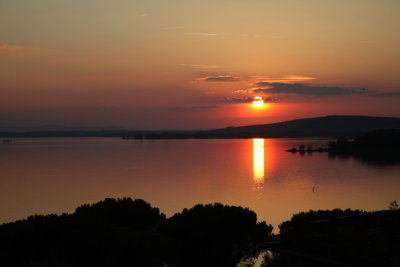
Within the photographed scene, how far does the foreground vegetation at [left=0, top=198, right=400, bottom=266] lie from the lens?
29.0 ft

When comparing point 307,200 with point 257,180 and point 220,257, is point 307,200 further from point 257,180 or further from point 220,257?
point 220,257

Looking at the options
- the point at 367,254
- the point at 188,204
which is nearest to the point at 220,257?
the point at 367,254

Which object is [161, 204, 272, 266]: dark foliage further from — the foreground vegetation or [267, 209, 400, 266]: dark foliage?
[267, 209, 400, 266]: dark foliage

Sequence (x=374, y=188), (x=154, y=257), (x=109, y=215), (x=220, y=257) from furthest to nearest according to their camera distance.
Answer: (x=374, y=188) → (x=109, y=215) → (x=220, y=257) → (x=154, y=257)

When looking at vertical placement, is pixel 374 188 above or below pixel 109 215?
below

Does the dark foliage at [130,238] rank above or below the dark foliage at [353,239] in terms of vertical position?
below

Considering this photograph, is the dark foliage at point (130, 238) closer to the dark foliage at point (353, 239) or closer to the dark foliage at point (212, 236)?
the dark foliage at point (212, 236)

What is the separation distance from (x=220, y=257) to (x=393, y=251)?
7271mm

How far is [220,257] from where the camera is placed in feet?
48.4

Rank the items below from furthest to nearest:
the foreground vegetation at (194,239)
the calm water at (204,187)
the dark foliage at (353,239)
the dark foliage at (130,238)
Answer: the calm water at (204,187), the dark foliage at (130,238), the foreground vegetation at (194,239), the dark foliage at (353,239)

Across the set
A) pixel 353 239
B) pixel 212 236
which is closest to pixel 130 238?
pixel 212 236

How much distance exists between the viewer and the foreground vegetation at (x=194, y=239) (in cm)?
884

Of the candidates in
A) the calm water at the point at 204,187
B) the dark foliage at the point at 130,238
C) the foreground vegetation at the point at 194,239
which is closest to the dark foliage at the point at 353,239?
the foreground vegetation at the point at 194,239

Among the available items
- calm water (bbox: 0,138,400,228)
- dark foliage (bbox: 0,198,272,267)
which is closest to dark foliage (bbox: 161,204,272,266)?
dark foliage (bbox: 0,198,272,267)
